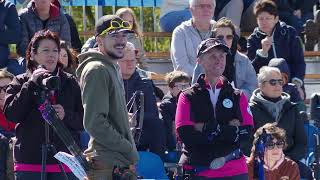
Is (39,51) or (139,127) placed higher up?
(39,51)

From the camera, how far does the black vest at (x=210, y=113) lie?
7.86 m

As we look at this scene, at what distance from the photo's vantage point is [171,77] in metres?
10.5

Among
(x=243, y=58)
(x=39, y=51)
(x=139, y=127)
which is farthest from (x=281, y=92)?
(x=39, y=51)

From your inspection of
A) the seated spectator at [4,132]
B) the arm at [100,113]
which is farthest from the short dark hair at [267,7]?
the arm at [100,113]

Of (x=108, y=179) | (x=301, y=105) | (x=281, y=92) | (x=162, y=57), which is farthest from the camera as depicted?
(x=162, y=57)

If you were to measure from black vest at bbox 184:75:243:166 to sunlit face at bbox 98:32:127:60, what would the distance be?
40.4 inches

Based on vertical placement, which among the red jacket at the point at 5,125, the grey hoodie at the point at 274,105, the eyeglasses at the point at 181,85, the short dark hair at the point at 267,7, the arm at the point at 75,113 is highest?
the short dark hair at the point at 267,7

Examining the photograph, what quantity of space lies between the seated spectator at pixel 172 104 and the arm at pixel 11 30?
1.77m

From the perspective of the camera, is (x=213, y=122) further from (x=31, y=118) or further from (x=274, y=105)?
(x=274, y=105)

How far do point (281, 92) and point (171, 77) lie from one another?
3.71ft

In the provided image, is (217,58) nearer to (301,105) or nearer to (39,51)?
(39,51)

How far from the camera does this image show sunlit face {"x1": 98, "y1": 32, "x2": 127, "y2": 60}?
710 centimetres

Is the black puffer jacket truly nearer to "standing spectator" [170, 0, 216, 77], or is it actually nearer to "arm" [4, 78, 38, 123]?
"arm" [4, 78, 38, 123]

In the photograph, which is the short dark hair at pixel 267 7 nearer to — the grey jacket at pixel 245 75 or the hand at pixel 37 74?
the grey jacket at pixel 245 75
